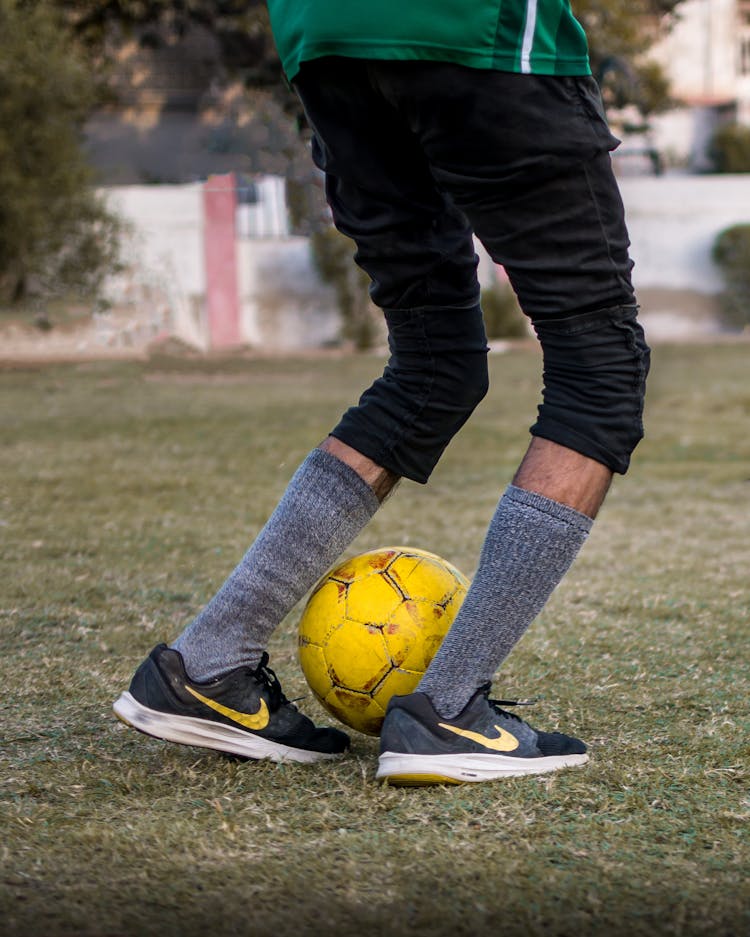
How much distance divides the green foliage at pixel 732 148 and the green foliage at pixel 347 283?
15256 millimetres

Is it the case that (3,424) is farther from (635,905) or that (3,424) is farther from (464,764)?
(635,905)

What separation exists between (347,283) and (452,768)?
49.1ft

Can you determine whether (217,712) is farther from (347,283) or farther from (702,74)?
(702,74)

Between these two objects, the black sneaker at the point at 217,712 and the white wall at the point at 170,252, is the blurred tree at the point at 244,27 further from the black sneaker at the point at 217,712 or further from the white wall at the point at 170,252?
the black sneaker at the point at 217,712

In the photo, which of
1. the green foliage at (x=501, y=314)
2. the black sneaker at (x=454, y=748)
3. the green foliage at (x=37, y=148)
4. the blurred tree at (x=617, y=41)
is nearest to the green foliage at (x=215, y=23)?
the green foliage at (x=37, y=148)

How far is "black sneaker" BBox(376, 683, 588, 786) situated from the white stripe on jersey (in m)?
1.03

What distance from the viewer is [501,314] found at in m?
17.0

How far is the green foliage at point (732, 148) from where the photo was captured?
94.4 ft

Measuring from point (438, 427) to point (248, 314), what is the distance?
1473 cm

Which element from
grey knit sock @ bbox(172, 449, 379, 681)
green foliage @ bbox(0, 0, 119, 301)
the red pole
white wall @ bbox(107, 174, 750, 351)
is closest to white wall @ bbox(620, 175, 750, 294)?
white wall @ bbox(107, 174, 750, 351)

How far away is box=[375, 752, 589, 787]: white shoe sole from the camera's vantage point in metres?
2.12

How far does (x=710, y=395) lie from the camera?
10141mm

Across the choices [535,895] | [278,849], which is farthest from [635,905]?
[278,849]

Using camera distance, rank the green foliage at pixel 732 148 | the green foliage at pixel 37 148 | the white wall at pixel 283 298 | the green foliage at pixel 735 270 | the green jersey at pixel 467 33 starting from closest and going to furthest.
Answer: the green jersey at pixel 467 33 → the green foliage at pixel 37 148 → the white wall at pixel 283 298 → the green foliage at pixel 735 270 → the green foliage at pixel 732 148
